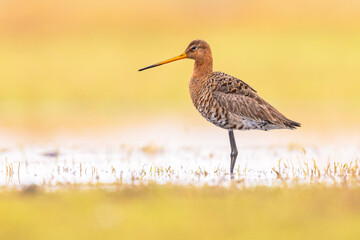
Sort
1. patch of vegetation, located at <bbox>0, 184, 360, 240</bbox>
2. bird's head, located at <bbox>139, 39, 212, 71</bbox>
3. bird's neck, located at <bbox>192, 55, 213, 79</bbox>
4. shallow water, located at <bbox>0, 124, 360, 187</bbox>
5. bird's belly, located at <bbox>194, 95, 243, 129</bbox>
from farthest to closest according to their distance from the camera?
1. bird's head, located at <bbox>139, 39, 212, 71</bbox>
2. bird's neck, located at <bbox>192, 55, 213, 79</bbox>
3. bird's belly, located at <bbox>194, 95, 243, 129</bbox>
4. shallow water, located at <bbox>0, 124, 360, 187</bbox>
5. patch of vegetation, located at <bbox>0, 184, 360, 240</bbox>

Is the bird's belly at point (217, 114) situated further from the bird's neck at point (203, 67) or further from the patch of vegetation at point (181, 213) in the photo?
the patch of vegetation at point (181, 213)

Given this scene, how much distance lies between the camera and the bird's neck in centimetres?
1206

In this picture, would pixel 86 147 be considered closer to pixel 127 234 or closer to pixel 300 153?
pixel 300 153

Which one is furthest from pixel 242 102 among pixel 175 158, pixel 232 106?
pixel 175 158

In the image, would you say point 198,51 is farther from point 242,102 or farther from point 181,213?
point 181,213

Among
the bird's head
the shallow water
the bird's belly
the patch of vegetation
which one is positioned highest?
the bird's head

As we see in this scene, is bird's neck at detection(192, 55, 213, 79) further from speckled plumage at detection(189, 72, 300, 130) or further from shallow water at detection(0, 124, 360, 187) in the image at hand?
shallow water at detection(0, 124, 360, 187)

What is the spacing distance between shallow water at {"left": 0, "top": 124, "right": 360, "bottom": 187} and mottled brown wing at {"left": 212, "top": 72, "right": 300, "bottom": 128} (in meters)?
0.67

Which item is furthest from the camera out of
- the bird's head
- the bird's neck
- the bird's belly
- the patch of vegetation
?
the bird's head

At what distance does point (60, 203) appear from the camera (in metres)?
8.28

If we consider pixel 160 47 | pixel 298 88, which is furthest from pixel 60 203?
pixel 160 47

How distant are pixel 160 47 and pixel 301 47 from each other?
6.24 metres

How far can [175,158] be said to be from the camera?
41.7 ft

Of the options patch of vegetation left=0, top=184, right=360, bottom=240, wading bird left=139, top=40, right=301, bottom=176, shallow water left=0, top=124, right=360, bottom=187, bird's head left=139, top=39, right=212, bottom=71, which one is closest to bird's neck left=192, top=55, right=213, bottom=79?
bird's head left=139, top=39, right=212, bottom=71
